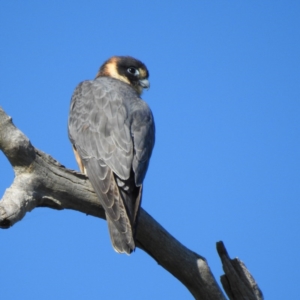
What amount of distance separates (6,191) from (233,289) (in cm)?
183

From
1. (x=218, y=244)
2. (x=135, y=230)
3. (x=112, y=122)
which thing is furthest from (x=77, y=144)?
→ (x=218, y=244)

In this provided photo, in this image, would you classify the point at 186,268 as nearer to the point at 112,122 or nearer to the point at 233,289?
the point at 233,289

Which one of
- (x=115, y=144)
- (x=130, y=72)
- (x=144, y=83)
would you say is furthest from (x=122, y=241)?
(x=130, y=72)

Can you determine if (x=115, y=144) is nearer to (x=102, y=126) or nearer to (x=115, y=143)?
(x=115, y=143)

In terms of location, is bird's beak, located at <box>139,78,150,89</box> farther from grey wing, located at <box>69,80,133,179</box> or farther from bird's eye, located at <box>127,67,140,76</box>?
grey wing, located at <box>69,80,133,179</box>

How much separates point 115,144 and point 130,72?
1.89 meters

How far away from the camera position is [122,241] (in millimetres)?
4359

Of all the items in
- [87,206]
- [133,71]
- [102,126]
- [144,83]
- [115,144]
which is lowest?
[87,206]

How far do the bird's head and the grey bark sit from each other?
2444mm

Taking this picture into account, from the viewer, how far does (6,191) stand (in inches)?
153

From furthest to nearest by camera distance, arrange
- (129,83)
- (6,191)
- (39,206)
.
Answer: (129,83) < (39,206) < (6,191)

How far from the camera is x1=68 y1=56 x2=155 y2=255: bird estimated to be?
14.7 feet

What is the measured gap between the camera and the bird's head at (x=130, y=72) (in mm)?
6805

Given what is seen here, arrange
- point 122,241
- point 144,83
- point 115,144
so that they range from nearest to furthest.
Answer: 1. point 122,241
2. point 115,144
3. point 144,83
